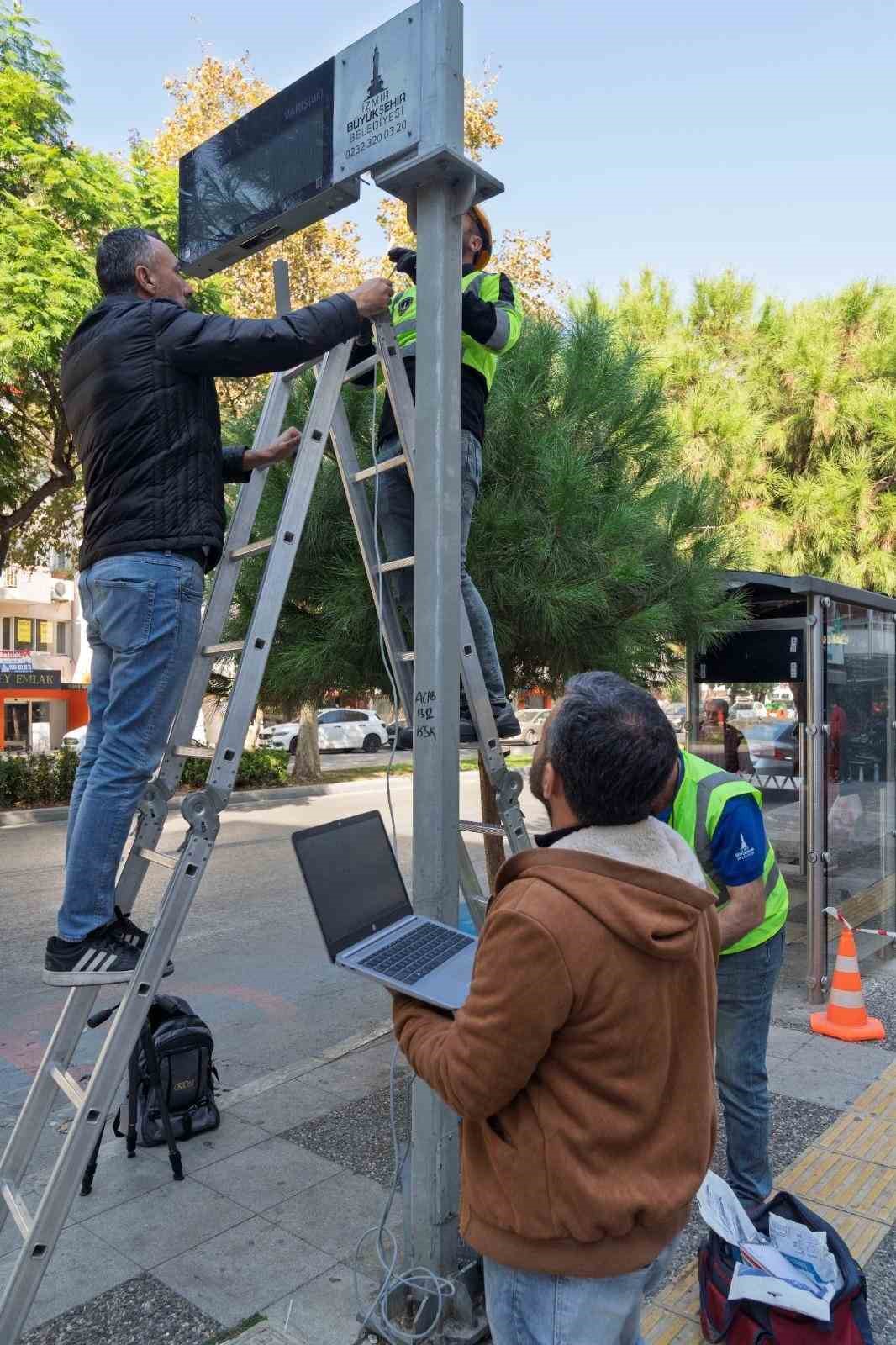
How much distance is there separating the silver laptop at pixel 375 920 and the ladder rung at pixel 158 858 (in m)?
0.35

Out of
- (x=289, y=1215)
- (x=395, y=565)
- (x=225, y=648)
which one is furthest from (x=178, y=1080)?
(x=395, y=565)

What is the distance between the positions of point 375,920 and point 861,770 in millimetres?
5585

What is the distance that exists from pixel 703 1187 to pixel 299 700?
10.8ft

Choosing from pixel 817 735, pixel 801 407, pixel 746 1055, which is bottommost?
pixel 746 1055

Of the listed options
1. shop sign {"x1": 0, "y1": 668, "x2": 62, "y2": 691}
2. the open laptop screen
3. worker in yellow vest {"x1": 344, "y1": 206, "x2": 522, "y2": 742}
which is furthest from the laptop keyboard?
shop sign {"x1": 0, "y1": 668, "x2": 62, "y2": 691}

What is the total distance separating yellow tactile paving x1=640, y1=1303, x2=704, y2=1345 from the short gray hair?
3.30 metres

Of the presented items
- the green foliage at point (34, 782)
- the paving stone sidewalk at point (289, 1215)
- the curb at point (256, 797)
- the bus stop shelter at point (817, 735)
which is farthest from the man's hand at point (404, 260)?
the green foliage at point (34, 782)

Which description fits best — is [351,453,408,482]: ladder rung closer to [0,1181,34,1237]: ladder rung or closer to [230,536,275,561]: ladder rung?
[230,536,275,561]: ladder rung

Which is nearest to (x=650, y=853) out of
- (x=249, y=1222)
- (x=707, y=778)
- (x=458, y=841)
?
(x=458, y=841)

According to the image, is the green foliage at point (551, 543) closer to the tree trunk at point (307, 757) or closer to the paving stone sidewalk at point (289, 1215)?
the paving stone sidewalk at point (289, 1215)

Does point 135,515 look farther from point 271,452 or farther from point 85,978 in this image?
point 85,978

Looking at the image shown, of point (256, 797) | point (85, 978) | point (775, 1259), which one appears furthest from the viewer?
point (256, 797)

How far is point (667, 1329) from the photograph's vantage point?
281 centimetres

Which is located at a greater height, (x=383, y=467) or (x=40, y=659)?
(x=40, y=659)
